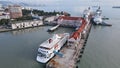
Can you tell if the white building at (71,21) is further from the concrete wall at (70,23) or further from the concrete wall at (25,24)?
the concrete wall at (25,24)

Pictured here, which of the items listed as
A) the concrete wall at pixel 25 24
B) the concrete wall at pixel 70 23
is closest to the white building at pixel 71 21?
the concrete wall at pixel 70 23

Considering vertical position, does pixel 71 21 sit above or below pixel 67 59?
→ above

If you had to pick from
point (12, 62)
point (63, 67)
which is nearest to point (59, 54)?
point (63, 67)

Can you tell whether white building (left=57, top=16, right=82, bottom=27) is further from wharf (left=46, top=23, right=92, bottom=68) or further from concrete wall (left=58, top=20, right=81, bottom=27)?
wharf (left=46, top=23, right=92, bottom=68)

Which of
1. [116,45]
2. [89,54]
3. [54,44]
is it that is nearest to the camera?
[54,44]

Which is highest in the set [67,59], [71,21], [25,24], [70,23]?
[71,21]

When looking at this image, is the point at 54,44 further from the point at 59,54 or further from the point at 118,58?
the point at 118,58

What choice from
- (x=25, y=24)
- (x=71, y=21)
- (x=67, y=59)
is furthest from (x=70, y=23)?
(x=67, y=59)

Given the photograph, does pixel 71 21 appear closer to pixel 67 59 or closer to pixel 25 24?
pixel 25 24

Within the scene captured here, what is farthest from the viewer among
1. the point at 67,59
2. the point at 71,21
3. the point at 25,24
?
the point at 71,21

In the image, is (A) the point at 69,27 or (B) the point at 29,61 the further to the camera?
(A) the point at 69,27

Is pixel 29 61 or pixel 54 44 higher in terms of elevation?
pixel 54 44
